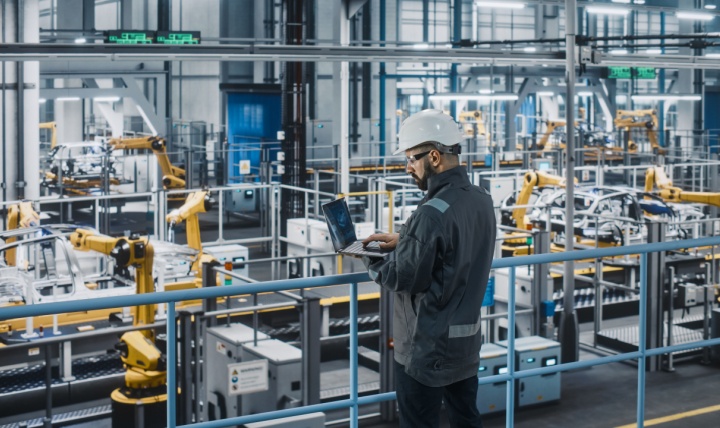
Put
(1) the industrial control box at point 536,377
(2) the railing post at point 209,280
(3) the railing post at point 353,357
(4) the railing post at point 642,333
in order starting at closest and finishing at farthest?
(3) the railing post at point 353,357 → (4) the railing post at point 642,333 → (2) the railing post at point 209,280 → (1) the industrial control box at point 536,377

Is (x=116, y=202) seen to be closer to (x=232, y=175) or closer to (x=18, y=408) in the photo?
(x=232, y=175)

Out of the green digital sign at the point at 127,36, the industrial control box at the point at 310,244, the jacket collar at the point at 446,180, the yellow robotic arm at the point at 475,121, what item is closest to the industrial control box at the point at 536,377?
the industrial control box at the point at 310,244

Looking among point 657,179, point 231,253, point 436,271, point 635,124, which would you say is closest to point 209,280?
point 231,253

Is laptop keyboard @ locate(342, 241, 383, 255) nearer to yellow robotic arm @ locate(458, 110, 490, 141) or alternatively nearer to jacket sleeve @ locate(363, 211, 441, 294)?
jacket sleeve @ locate(363, 211, 441, 294)

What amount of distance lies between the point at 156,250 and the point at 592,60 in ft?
18.4

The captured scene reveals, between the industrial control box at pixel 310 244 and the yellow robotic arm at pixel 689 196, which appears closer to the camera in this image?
the industrial control box at pixel 310 244

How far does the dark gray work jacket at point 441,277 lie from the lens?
3709 millimetres

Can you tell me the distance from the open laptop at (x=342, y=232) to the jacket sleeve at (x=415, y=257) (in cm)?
22

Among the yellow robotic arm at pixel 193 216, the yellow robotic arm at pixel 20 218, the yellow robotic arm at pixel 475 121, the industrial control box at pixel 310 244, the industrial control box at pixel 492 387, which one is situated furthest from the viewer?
the yellow robotic arm at pixel 475 121

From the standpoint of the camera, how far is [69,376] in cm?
A: 1067

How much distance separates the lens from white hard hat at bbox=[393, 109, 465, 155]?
3844mm

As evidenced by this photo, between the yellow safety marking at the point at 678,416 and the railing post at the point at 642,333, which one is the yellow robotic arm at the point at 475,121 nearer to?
the yellow safety marking at the point at 678,416

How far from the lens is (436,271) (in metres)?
3.80

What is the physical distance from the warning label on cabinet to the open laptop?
13.9 ft
